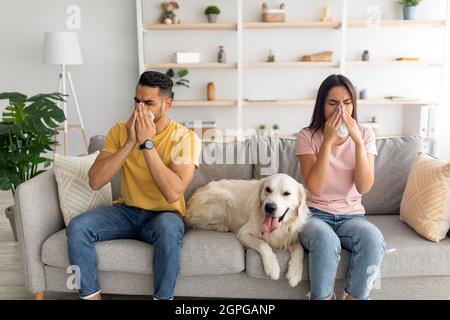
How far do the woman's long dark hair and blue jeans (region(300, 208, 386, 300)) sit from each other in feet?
1.67

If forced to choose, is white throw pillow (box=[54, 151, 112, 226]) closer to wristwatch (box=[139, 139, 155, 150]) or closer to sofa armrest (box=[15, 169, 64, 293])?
sofa armrest (box=[15, 169, 64, 293])

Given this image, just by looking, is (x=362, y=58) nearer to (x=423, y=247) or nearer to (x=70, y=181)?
(x=423, y=247)

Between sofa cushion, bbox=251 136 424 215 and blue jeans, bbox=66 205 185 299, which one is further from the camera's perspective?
sofa cushion, bbox=251 136 424 215

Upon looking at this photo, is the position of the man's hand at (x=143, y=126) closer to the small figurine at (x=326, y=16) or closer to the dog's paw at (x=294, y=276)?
the dog's paw at (x=294, y=276)

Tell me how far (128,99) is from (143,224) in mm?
2963

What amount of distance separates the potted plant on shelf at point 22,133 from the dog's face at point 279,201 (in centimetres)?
159

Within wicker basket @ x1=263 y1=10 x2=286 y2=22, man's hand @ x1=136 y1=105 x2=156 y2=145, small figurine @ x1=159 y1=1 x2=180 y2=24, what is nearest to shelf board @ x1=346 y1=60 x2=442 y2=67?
wicker basket @ x1=263 y1=10 x2=286 y2=22

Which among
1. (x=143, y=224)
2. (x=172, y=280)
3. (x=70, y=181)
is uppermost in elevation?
(x=70, y=181)

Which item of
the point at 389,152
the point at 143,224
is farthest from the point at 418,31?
the point at 143,224

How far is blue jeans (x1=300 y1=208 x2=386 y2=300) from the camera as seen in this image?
1.77 metres

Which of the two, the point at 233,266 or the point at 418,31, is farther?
the point at 418,31

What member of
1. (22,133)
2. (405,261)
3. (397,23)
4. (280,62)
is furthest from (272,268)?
(397,23)

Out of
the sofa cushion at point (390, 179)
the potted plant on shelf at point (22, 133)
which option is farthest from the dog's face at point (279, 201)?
the potted plant on shelf at point (22, 133)

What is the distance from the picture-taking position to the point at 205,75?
185 inches
